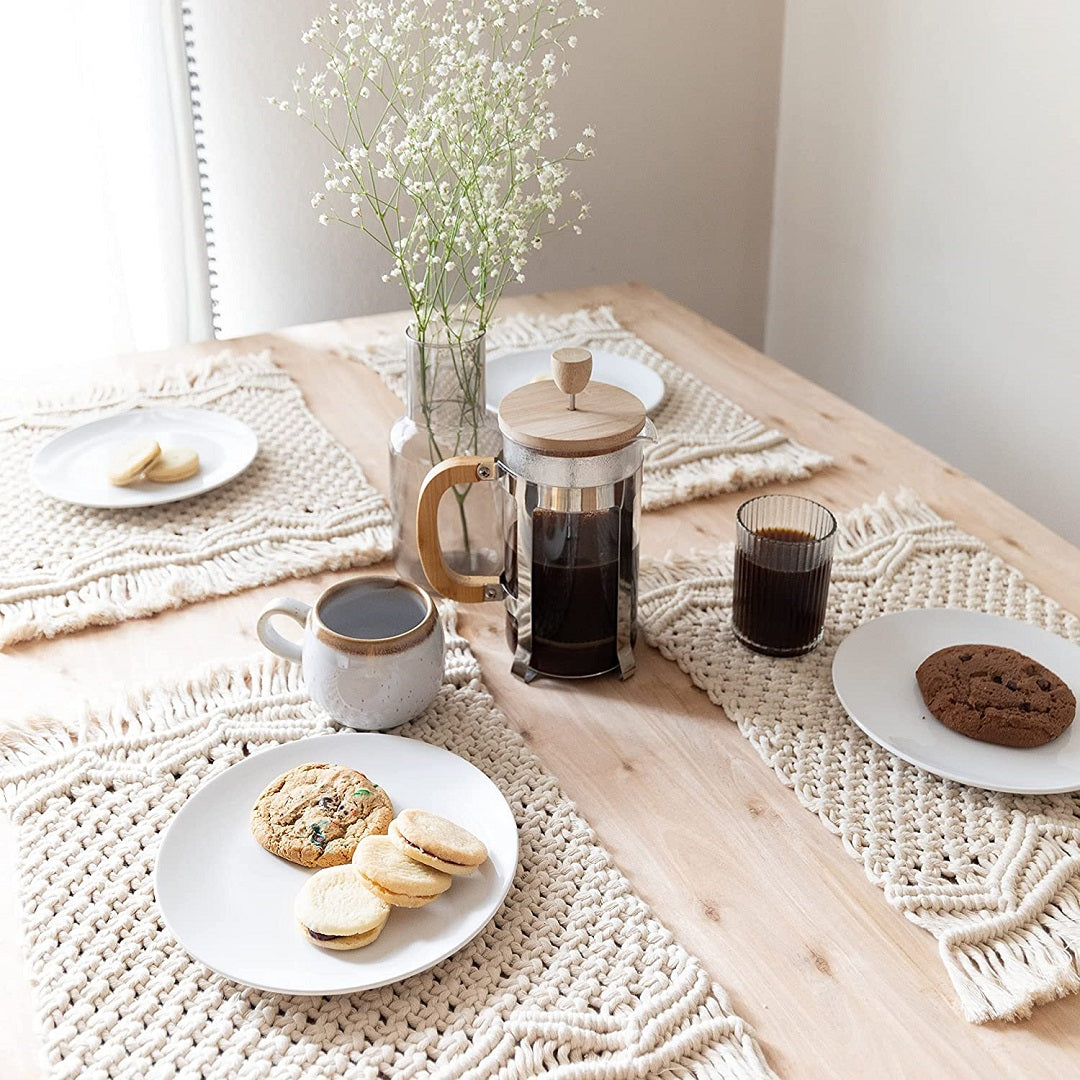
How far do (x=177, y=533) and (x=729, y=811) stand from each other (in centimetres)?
65

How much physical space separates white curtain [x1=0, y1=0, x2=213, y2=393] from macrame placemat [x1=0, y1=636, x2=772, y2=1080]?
1424 mm

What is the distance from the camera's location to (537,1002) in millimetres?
708

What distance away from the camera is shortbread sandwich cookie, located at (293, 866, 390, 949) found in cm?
72

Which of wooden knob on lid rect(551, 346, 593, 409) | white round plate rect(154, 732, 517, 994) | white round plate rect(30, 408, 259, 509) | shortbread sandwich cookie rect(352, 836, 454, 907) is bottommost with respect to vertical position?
white round plate rect(154, 732, 517, 994)

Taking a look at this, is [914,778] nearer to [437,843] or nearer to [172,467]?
[437,843]

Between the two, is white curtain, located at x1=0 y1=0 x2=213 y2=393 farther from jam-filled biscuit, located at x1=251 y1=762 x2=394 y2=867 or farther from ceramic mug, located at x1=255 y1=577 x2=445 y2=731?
jam-filled biscuit, located at x1=251 y1=762 x2=394 y2=867

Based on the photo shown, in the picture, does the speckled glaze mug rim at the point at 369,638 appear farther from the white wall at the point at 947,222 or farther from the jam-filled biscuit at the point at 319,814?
the white wall at the point at 947,222

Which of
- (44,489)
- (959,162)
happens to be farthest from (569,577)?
Result: (959,162)

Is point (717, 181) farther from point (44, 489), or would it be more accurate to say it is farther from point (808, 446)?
point (44, 489)

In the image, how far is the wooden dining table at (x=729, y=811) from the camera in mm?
694

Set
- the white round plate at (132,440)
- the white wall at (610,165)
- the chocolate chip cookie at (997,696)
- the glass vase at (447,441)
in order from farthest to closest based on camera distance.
Result: the white wall at (610,165), the white round plate at (132,440), the glass vase at (447,441), the chocolate chip cookie at (997,696)

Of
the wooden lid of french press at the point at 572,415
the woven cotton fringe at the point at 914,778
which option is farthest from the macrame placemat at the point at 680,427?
the wooden lid of french press at the point at 572,415

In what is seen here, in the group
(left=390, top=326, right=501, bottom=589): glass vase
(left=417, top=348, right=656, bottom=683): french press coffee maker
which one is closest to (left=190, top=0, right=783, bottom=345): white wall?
(left=390, top=326, right=501, bottom=589): glass vase

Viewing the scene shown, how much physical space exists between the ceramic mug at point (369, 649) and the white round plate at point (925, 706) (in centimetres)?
34
